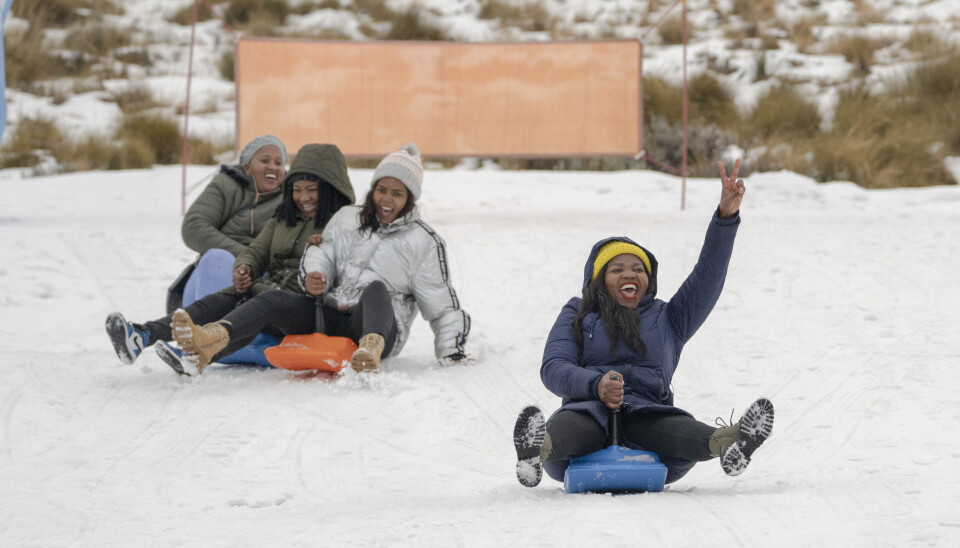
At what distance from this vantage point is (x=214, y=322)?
4289 mm

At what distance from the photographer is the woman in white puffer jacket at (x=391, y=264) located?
14.9ft

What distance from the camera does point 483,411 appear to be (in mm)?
4020

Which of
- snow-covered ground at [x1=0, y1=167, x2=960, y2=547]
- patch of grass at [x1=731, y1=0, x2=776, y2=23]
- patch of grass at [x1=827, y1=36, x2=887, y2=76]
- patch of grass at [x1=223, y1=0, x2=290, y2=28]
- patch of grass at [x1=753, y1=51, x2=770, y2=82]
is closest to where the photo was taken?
snow-covered ground at [x1=0, y1=167, x2=960, y2=547]

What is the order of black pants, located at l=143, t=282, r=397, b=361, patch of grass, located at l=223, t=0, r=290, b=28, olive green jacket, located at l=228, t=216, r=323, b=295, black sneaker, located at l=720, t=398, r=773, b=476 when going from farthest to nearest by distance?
patch of grass, located at l=223, t=0, r=290, b=28 → olive green jacket, located at l=228, t=216, r=323, b=295 → black pants, located at l=143, t=282, r=397, b=361 → black sneaker, located at l=720, t=398, r=773, b=476

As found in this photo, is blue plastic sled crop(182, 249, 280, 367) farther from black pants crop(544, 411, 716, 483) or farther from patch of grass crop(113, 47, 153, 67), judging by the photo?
patch of grass crop(113, 47, 153, 67)

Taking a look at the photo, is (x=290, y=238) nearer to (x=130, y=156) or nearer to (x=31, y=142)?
(x=130, y=156)

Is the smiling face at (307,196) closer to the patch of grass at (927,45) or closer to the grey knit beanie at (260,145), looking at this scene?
the grey knit beanie at (260,145)

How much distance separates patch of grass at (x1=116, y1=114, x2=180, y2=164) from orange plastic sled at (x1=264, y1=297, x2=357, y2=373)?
8697 millimetres

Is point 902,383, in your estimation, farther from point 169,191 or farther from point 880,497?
point 169,191

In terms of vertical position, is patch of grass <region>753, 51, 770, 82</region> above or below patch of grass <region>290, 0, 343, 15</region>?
below

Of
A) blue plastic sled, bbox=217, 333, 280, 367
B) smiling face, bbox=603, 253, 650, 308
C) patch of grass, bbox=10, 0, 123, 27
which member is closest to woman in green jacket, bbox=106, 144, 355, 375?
blue plastic sled, bbox=217, 333, 280, 367

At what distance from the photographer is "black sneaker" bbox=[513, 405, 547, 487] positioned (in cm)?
275

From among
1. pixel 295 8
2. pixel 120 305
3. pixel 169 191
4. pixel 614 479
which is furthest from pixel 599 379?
pixel 295 8

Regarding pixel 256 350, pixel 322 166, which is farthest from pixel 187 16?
pixel 256 350
